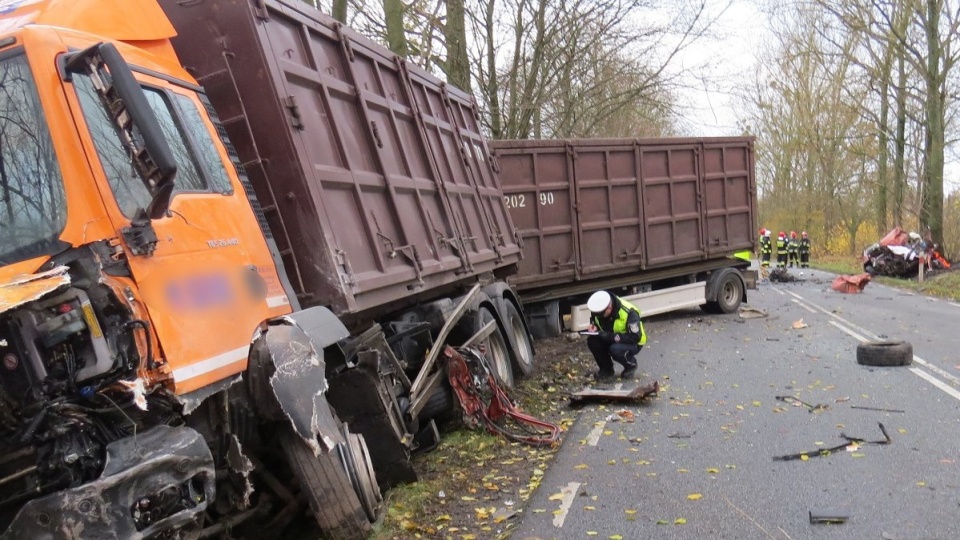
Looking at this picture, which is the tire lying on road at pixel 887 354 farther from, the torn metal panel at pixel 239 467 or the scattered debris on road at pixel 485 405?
the torn metal panel at pixel 239 467

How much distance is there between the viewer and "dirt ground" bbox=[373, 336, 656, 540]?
462 cm

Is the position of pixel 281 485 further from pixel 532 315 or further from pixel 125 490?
pixel 532 315

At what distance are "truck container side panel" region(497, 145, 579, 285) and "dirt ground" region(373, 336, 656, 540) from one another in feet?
13.8

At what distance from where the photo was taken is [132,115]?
2988 mm

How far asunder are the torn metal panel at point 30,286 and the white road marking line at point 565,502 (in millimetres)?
2871

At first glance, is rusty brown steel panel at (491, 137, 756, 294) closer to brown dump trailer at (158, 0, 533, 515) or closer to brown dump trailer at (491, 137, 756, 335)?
brown dump trailer at (491, 137, 756, 335)

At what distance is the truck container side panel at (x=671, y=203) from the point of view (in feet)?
44.6

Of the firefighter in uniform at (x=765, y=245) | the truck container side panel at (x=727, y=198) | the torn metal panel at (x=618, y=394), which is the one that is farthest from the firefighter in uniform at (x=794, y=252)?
the torn metal panel at (x=618, y=394)

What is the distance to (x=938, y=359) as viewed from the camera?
355 inches

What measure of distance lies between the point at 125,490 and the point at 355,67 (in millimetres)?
4054

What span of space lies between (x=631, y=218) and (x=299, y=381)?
33.8ft

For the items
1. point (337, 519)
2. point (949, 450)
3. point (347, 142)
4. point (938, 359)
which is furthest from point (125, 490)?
point (938, 359)

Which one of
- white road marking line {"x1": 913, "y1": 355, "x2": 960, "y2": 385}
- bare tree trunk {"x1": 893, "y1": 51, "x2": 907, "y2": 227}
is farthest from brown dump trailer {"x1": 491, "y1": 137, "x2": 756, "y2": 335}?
bare tree trunk {"x1": 893, "y1": 51, "x2": 907, "y2": 227}

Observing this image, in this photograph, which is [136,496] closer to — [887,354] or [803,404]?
[803,404]
